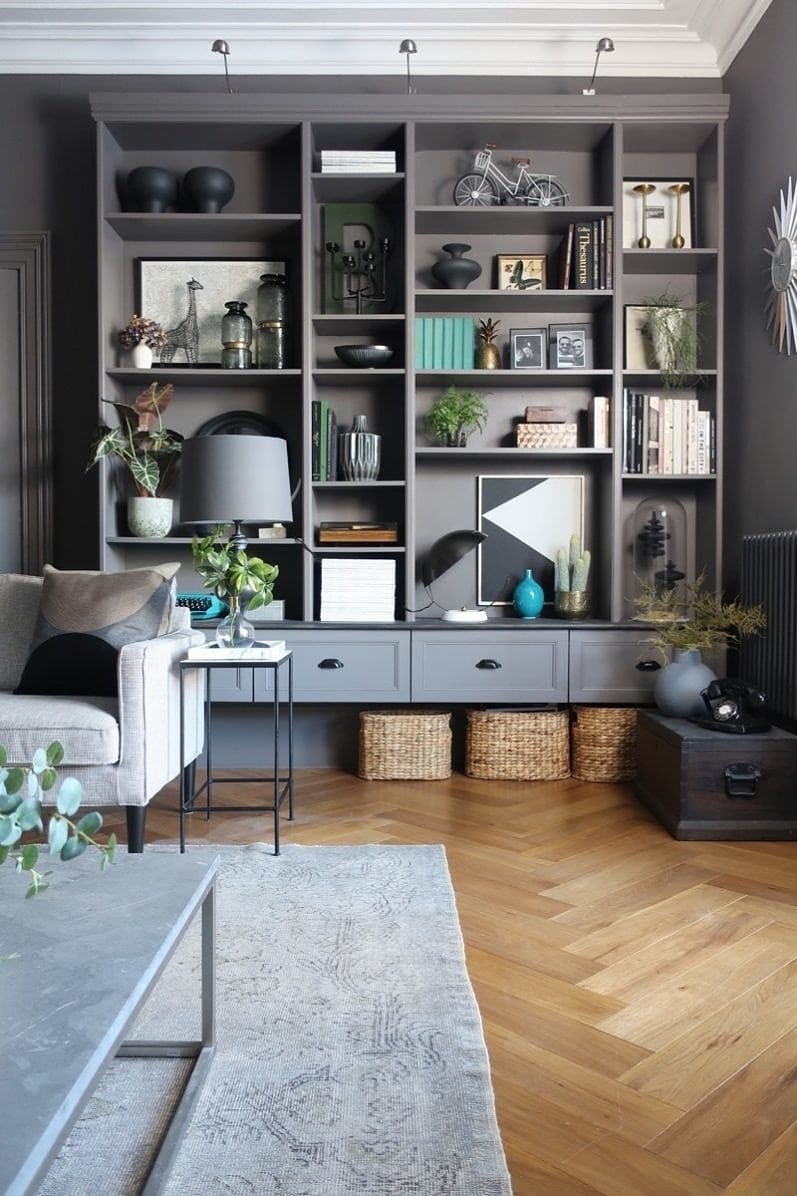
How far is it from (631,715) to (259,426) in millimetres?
2018

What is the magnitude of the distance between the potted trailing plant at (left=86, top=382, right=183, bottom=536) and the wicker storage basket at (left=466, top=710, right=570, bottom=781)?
1.58 m

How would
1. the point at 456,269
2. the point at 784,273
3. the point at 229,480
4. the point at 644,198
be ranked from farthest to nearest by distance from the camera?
the point at 644,198 < the point at 456,269 < the point at 784,273 < the point at 229,480

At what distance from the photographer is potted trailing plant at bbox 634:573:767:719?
10.8 feet

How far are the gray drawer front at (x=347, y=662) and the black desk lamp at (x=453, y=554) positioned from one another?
0.28 metres

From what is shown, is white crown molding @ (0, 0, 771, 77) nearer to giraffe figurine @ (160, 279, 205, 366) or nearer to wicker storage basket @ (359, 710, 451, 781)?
giraffe figurine @ (160, 279, 205, 366)

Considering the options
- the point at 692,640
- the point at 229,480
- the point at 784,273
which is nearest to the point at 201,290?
the point at 229,480

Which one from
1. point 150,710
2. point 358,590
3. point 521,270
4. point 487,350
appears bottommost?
point 150,710

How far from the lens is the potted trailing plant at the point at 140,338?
3896 mm

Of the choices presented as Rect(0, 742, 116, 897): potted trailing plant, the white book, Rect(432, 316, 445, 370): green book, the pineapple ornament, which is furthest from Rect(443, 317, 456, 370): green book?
Rect(0, 742, 116, 897): potted trailing plant

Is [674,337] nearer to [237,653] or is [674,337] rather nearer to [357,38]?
[357,38]

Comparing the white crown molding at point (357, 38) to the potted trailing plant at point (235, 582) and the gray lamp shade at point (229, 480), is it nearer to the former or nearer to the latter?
the gray lamp shade at point (229, 480)

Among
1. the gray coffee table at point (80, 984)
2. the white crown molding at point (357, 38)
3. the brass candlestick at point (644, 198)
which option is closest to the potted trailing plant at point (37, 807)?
the gray coffee table at point (80, 984)

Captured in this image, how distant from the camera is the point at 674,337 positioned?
3918 millimetres

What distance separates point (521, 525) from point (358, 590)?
84 centimetres
